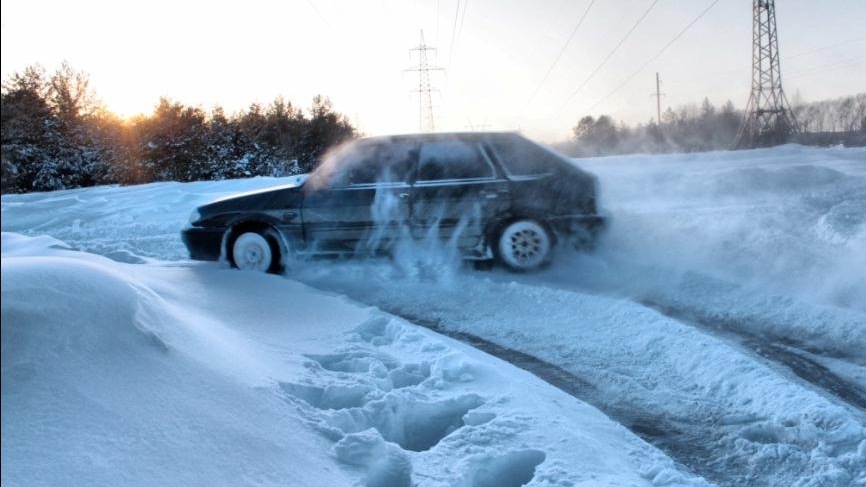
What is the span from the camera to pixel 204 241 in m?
8.04

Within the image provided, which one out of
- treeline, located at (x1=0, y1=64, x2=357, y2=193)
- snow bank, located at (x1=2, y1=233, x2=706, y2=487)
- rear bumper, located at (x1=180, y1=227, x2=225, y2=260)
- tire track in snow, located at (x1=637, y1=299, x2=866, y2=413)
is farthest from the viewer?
treeline, located at (x1=0, y1=64, x2=357, y2=193)

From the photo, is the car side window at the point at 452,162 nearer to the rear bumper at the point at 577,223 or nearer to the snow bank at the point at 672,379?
the rear bumper at the point at 577,223

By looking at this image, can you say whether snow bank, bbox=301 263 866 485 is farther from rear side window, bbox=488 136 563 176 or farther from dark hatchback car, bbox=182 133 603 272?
rear side window, bbox=488 136 563 176

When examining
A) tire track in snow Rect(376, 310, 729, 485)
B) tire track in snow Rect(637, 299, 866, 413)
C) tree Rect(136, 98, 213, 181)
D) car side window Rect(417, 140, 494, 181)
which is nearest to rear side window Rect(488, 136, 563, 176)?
car side window Rect(417, 140, 494, 181)

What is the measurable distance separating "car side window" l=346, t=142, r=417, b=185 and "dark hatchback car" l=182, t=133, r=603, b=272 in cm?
1

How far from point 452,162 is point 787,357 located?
13.2 feet

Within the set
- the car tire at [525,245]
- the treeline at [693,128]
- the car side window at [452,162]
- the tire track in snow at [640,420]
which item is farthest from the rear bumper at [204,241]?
the treeline at [693,128]

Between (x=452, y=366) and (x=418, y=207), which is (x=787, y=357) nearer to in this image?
(x=452, y=366)

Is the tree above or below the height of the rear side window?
above

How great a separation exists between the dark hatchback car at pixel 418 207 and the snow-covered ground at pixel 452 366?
27 centimetres

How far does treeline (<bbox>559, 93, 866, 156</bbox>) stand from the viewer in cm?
1505

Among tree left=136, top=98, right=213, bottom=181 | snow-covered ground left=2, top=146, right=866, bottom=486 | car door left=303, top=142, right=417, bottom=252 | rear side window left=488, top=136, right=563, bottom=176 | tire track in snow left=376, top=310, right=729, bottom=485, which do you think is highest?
tree left=136, top=98, right=213, bottom=181

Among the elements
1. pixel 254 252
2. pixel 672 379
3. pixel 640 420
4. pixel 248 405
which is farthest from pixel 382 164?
pixel 248 405

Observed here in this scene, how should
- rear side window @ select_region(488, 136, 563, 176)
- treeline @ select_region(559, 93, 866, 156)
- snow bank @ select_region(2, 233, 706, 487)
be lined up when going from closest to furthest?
snow bank @ select_region(2, 233, 706, 487)
rear side window @ select_region(488, 136, 563, 176)
treeline @ select_region(559, 93, 866, 156)
